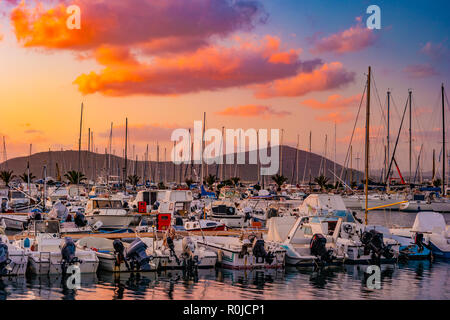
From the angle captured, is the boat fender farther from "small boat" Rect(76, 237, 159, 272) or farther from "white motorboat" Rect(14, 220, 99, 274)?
"white motorboat" Rect(14, 220, 99, 274)

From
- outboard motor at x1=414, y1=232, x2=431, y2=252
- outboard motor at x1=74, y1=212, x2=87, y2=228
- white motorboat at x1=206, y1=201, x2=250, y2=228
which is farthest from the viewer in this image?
white motorboat at x1=206, y1=201, x2=250, y2=228

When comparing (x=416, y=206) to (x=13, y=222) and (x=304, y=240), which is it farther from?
(x=13, y=222)

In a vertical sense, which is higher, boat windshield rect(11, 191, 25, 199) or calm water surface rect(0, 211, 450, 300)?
boat windshield rect(11, 191, 25, 199)

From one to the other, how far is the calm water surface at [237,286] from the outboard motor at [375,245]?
2022 mm

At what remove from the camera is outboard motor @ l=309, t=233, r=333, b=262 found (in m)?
27.9

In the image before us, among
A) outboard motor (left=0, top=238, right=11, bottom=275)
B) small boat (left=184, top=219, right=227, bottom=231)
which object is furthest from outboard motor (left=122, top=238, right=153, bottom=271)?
small boat (left=184, top=219, right=227, bottom=231)

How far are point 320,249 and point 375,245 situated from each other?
3533 millimetres

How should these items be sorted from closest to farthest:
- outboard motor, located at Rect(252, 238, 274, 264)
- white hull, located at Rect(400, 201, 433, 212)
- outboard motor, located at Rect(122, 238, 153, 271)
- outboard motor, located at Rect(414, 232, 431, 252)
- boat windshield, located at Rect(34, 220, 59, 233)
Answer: outboard motor, located at Rect(122, 238, 153, 271) → outboard motor, located at Rect(252, 238, 274, 264) → boat windshield, located at Rect(34, 220, 59, 233) → outboard motor, located at Rect(414, 232, 431, 252) → white hull, located at Rect(400, 201, 433, 212)

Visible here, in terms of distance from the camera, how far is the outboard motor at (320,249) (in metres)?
27.9

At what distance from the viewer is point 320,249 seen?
2791 cm

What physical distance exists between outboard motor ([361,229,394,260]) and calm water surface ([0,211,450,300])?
2022mm

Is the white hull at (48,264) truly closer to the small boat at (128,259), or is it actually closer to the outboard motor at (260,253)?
the small boat at (128,259)
